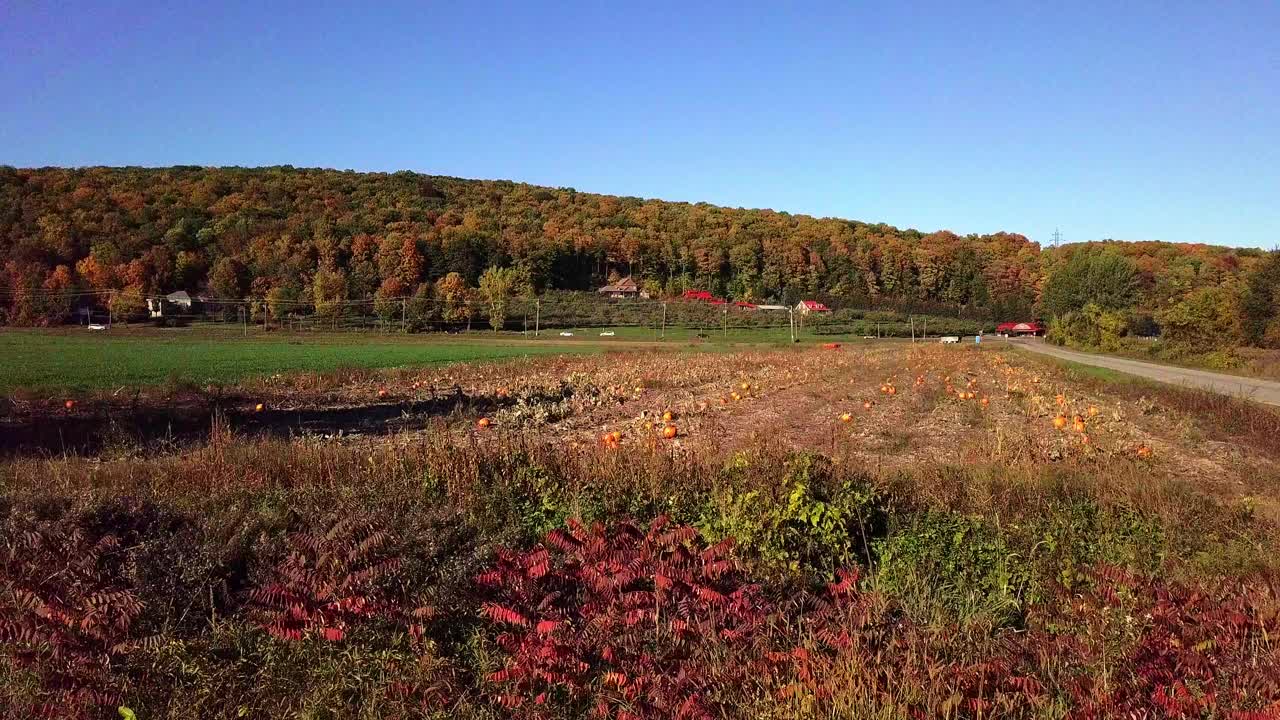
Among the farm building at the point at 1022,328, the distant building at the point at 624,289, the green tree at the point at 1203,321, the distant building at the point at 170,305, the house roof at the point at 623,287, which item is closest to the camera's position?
the green tree at the point at 1203,321

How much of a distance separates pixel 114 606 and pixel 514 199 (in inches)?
5876

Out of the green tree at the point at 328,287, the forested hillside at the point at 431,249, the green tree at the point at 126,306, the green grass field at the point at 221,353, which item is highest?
the forested hillside at the point at 431,249

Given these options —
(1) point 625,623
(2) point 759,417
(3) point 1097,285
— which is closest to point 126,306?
(2) point 759,417

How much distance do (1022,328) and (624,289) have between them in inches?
2327

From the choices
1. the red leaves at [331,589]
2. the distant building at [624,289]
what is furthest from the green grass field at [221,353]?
the distant building at [624,289]

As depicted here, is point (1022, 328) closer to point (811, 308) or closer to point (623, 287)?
point (811, 308)

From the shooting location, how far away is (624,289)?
374ft

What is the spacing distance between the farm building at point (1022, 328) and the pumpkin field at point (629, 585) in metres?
65.5

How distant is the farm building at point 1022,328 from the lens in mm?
67762

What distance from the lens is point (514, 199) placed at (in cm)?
14812

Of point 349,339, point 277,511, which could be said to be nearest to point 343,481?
point 277,511

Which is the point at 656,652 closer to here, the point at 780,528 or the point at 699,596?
the point at 699,596

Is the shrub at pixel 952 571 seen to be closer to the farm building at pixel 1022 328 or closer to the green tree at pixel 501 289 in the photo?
the green tree at pixel 501 289

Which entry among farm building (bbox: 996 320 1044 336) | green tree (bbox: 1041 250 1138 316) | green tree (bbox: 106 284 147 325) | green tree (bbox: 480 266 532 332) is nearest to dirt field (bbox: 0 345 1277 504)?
green tree (bbox: 1041 250 1138 316)
